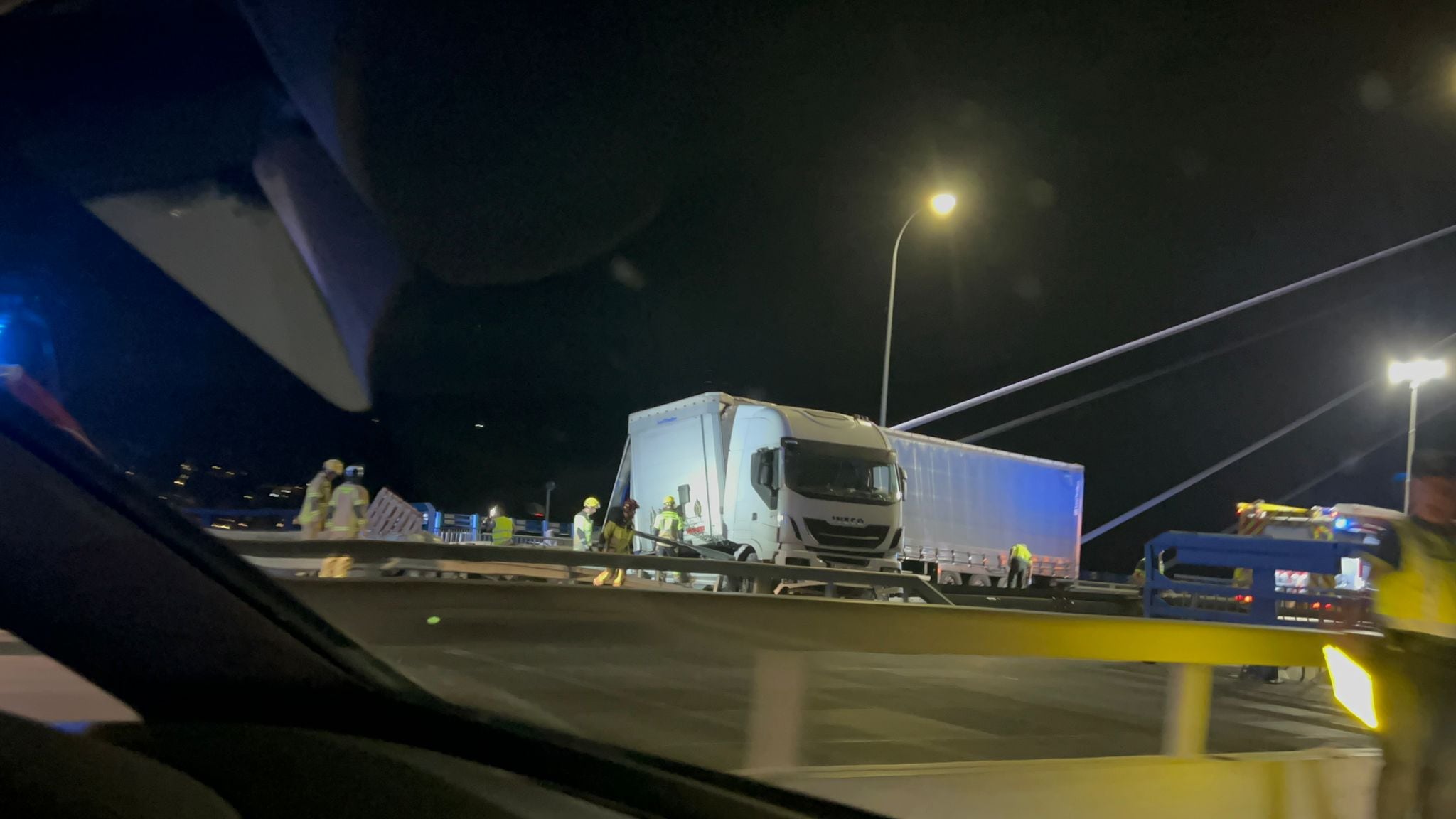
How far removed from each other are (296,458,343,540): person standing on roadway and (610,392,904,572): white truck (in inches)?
346

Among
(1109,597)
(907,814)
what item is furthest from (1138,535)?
(907,814)

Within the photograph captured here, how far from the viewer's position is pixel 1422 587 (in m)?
4.21

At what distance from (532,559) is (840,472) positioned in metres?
13.3

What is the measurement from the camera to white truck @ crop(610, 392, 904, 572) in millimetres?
19328

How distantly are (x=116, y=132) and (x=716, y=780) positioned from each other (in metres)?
4.80

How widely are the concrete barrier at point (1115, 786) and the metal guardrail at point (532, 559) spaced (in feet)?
4.89

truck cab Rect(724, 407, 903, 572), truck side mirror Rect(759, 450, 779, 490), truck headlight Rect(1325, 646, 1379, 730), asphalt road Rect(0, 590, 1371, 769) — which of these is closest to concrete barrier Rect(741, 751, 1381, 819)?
asphalt road Rect(0, 590, 1371, 769)

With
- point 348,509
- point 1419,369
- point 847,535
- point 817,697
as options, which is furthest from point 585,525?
point 1419,369

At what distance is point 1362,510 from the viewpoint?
1692 centimetres

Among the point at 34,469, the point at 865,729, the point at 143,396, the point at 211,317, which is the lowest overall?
the point at 865,729

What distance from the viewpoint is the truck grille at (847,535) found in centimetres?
1959

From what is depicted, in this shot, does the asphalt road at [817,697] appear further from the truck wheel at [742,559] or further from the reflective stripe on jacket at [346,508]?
the truck wheel at [742,559]

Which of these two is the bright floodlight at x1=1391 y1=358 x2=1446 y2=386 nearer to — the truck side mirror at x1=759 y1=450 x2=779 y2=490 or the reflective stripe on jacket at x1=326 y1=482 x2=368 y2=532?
the truck side mirror at x1=759 y1=450 x2=779 y2=490

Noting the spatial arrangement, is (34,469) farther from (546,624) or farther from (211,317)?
(211,317)
